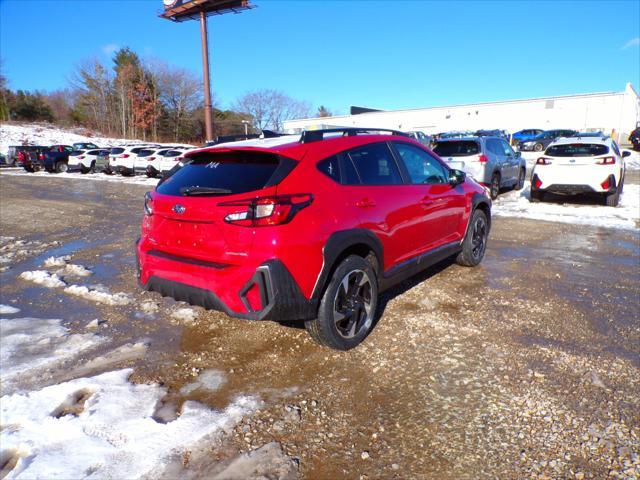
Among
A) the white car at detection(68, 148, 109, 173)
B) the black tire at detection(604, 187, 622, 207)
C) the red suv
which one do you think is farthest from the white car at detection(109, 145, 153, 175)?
the red suv

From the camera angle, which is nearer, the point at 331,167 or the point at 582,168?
the point at 331,167

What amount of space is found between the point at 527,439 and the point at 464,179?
10.8ft

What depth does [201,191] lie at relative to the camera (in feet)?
10.2

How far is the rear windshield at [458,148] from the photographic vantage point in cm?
1126

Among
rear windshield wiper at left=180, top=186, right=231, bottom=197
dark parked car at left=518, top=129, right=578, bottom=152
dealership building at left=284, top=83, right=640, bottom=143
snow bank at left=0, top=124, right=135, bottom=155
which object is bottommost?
rear windshield wiper at left=180, top=186, right=231, bottom=197

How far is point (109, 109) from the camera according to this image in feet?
193

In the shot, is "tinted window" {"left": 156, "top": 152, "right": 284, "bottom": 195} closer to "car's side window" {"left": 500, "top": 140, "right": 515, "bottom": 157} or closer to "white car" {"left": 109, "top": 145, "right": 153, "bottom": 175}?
"car's side window" {"left": 500, "top": 140, "right": 515, "bottom": 157}

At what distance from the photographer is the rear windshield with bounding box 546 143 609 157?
10.0m

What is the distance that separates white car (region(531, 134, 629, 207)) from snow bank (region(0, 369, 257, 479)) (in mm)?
9872

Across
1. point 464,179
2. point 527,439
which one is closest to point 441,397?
point 527,439

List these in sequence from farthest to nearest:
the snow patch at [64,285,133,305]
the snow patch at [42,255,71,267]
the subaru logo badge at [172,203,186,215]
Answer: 1. the snow patch at [42,255,71,267]
2. the snow patch at [64,285,133,305]
3. the subaru logo badge at [172,203,186,215]

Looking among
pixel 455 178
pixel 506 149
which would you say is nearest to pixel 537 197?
pixel 506 149

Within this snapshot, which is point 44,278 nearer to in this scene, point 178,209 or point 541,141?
point 178,209

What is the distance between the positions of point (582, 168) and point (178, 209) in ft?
32.3
